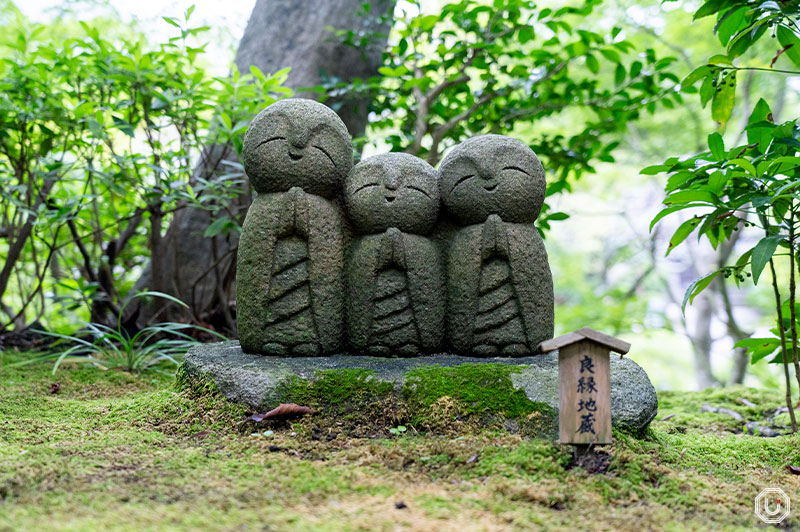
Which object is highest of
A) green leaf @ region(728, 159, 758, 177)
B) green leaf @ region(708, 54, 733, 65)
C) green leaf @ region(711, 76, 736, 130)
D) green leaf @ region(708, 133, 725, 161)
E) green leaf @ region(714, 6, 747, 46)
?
green leaf @ region(714, 6, 747, 46)

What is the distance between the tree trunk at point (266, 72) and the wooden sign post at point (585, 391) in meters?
3.51

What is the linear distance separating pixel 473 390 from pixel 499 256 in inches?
32.8

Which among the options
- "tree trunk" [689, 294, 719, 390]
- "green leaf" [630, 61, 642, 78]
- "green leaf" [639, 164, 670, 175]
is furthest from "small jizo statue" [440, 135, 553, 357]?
"tree trunk" [689, 294, 719, 390]

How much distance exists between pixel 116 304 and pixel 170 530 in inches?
163

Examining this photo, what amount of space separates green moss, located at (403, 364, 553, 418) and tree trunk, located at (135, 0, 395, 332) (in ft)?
9.00

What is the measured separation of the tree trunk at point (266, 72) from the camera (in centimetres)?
529

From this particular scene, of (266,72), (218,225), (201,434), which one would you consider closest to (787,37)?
(201,434)

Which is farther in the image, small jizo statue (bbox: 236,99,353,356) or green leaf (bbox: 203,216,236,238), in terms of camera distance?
green leaf (bbox: 203,216,236,238)

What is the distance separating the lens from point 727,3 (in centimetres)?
305

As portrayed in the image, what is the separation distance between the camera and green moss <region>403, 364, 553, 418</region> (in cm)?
279

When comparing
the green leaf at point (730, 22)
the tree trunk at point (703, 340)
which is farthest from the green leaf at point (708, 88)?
the tree trunk at point (703, 340)

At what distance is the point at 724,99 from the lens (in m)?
3.20

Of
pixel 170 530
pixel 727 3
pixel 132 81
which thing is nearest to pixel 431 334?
pixel 170 530

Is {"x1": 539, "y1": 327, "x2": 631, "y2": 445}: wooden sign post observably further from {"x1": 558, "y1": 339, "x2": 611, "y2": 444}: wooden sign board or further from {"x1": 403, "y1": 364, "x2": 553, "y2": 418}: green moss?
{"x1": 403, "y1": 364, "x2": 553, "y2": 418}: green moss
